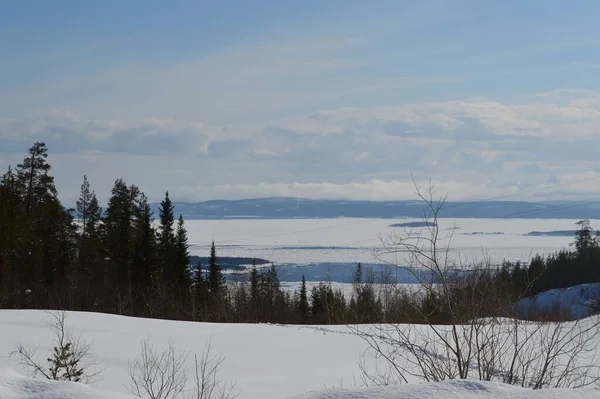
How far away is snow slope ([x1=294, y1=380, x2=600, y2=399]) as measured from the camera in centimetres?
531

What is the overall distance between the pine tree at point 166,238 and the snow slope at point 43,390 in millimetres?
47980

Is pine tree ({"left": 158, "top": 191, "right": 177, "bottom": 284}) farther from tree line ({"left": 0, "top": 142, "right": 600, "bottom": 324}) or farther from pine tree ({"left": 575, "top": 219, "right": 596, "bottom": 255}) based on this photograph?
pine tree ({"left": 575, "top": 219, "right": 596, "bottom": 255})

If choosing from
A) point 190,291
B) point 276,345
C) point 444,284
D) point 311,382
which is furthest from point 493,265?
point 190,291

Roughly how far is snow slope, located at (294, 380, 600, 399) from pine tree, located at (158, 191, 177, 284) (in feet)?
Answer: 161

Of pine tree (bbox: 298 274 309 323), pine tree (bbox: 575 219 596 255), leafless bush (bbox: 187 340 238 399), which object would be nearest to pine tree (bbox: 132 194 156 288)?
pine tree (bbox: 298 274 309 323)

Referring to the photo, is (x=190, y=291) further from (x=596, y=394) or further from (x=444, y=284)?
(x=596, y=394)

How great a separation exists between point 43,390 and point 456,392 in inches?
134

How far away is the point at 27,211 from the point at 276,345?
1427 inches

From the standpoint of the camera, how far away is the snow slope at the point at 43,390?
5875 millimetres

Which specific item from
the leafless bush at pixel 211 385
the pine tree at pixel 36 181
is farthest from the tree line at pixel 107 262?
the leafless bush at pixel 211 385

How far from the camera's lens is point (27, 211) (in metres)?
53.6

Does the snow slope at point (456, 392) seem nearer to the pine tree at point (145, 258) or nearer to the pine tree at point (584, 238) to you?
the pine tree at point (145, 258)

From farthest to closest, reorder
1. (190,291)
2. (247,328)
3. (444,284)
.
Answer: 1. (190,291)
2. (247,328)
3. (444,284)

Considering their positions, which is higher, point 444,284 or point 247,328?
point 444,284
